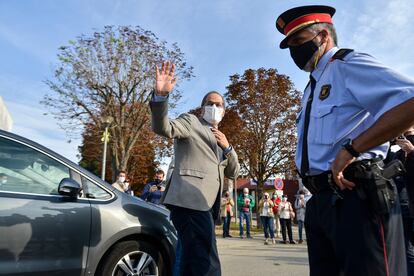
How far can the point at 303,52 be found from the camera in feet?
7.13

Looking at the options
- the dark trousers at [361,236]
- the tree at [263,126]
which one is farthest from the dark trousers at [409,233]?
the tree at [263,126]

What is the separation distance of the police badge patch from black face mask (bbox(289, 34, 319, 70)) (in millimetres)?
254

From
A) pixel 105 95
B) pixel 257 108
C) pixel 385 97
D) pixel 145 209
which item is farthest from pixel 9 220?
pixel 257 108

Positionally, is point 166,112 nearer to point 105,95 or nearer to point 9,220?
point 9,220

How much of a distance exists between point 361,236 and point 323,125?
561 mm

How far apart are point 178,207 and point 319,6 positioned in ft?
6.18

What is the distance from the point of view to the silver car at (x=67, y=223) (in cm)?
325

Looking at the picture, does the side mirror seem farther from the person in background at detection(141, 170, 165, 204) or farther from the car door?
the person in background at detection(141, 170, 165, 204)

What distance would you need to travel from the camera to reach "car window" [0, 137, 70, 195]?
343 cm

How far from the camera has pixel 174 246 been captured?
4020mm

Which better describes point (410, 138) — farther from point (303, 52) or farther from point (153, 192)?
point (153, 192)

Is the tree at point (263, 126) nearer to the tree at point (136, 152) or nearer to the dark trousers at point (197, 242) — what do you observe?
the tree at point (136, 152)

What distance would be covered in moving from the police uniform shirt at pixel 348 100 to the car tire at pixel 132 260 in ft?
7.85

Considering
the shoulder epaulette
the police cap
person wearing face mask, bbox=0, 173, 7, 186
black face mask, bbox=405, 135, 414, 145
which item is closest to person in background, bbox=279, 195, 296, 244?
black face mask, bbox=405, 135, 414, 145
